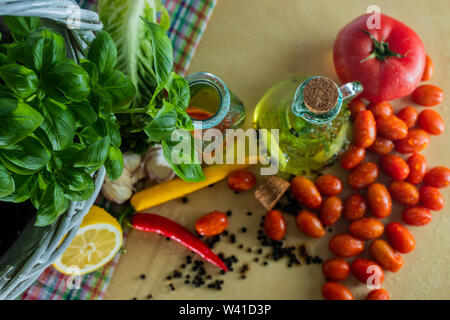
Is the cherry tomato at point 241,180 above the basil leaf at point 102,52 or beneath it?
beneath

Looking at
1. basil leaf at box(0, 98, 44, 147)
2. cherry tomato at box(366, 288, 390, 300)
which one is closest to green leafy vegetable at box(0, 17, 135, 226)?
basil leaf at box(0, 98, 44, 147)

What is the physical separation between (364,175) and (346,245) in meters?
0.17

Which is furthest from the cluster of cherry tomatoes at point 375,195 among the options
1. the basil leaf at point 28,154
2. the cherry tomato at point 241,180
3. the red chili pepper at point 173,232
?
the basil leaf at point 28,154

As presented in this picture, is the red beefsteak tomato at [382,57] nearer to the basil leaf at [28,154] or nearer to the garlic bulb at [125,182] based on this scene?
the garlic bulb at [125,182]

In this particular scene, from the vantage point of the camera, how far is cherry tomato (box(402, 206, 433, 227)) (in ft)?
3.32

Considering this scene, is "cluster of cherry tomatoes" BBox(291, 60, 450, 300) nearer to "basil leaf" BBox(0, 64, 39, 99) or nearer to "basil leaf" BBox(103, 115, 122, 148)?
"basil leaf" BBox(103, 115, 122, 148)

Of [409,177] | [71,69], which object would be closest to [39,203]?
[71,69]

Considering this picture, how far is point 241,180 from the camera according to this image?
1008mm

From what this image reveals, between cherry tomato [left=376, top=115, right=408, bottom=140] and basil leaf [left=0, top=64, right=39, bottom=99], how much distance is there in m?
0.80

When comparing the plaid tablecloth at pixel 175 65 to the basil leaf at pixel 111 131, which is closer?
the basil leaf at pixel 111 131

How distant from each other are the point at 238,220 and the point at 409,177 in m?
0.44

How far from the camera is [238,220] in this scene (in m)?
1.04

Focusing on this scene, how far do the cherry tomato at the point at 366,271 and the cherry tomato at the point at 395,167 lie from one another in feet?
0.71

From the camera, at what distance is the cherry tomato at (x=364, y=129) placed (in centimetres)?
99
